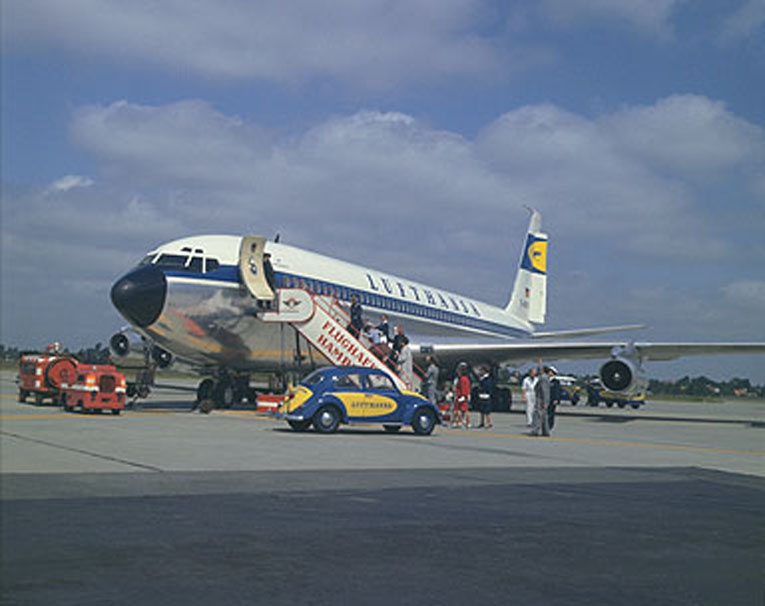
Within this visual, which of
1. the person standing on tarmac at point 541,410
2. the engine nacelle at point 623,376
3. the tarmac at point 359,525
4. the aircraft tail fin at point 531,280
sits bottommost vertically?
the tarmac at point 359,525

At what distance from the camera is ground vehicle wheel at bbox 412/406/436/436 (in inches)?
790

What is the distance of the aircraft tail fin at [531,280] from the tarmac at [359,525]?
3247 cm

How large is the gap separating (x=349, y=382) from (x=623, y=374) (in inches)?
498

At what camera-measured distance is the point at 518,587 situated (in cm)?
612

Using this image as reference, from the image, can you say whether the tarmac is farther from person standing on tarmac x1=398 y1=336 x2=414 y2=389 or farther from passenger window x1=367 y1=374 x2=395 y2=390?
person standing on tarmac x1=398 y1=336 x2=414 y2=389

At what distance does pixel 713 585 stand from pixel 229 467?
722 centimetres

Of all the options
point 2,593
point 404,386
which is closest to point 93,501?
point 2,593

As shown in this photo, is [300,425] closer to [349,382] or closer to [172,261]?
[349,382]

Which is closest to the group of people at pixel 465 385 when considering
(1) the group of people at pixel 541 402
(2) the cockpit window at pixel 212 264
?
(1) the group of people at pixel 541 402

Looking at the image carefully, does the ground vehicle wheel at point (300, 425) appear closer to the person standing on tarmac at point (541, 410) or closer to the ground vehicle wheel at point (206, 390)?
the person standing on tarmac at point (541, 410)

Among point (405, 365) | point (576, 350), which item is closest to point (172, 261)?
point (405, 365)

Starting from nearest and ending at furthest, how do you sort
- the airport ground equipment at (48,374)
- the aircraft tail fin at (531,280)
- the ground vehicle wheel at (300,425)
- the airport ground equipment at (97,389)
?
the ground vehicle wheel at (300,425), the airport ground equipment at (97,389), the airport ground equipment at (48,374), the aircraft tail fin at (531,280)

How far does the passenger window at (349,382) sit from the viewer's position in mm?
19438

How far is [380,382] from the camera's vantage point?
20062 mm
